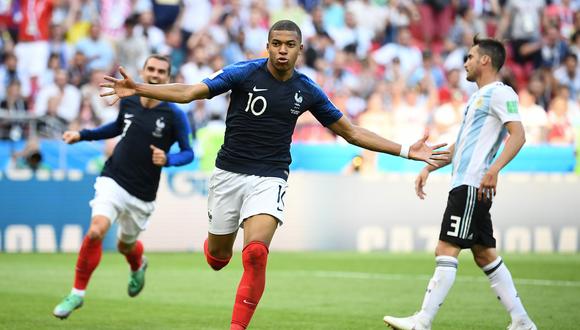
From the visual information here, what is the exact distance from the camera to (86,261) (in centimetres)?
1058

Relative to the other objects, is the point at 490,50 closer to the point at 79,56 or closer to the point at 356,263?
the point at 356,263

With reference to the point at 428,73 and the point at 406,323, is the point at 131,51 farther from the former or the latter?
the point at 406,323

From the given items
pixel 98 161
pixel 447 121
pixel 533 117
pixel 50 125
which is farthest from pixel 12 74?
pixel 533 117

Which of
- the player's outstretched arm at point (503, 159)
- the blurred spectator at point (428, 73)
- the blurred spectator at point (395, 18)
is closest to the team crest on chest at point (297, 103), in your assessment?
the player's outstretched arm at point (503, 159)

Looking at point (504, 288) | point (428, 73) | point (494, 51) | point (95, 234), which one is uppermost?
point (428, 73)

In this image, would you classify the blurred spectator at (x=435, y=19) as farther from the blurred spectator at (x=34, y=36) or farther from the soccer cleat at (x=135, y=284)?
the soccer cleat at (x=135, y=284)

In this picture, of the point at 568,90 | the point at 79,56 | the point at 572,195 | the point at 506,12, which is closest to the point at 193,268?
the point at 79,56

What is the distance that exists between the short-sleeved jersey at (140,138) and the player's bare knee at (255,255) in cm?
338

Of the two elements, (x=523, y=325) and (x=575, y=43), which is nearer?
(x=523, y=325)

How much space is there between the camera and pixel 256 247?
Result: 316 inches

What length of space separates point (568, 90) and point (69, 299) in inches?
682

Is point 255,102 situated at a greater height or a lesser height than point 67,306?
greater

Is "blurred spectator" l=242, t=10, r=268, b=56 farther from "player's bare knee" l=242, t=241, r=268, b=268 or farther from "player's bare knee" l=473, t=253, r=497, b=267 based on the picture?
"player's bare knee" l=242, t=241, r=268, b=268

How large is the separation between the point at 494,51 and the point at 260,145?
84.9 inches
